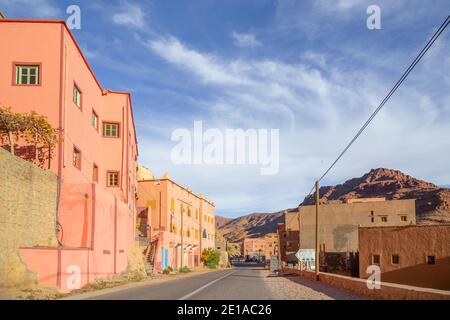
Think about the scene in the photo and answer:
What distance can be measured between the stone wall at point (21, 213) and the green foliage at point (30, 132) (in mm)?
1908

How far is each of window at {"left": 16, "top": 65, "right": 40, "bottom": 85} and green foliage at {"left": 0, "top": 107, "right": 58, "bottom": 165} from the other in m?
1.75

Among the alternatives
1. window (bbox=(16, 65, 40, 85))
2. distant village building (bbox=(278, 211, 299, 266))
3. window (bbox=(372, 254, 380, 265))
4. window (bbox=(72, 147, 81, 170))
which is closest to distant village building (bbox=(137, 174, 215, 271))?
distant village building (bbox=(278, 211, 299, 266))

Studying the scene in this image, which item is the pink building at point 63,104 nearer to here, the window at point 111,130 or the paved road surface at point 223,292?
the paved road surface at point 223,292

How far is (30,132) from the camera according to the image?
24.4 metres

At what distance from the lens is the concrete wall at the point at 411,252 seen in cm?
3462

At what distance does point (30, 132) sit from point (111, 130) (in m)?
12.2

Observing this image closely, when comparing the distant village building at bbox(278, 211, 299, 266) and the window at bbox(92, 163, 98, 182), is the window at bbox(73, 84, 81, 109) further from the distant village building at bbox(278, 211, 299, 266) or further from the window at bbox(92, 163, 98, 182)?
the distant village building at bbox(278, 211, 299, 266)

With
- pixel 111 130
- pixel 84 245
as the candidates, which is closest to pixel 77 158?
pixel 84 245

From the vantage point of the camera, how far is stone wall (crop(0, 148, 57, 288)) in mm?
18203

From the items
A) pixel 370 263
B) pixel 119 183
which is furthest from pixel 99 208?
pixel 370 263

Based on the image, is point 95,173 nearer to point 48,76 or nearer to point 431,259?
point 48,76

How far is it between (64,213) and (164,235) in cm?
3233

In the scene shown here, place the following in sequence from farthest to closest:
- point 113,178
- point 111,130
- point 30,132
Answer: point 111,130
point 113,178
point 30,132

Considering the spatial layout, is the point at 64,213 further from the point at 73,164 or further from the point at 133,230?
the point at 133,230
